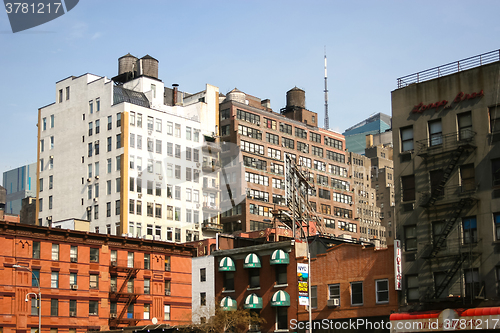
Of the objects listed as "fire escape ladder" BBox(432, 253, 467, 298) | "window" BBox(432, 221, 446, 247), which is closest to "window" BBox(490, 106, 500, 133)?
"window" BBox(432, 221, 446, 247)

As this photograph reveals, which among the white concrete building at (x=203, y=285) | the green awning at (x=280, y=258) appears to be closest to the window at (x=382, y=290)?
the green awning at (x=280, y=258)

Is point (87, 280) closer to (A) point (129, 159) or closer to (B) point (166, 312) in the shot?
(B) point (166, 312)

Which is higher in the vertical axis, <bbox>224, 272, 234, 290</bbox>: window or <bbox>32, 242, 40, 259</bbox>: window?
<bbox>32, 242, 40, 259</bbox>: window

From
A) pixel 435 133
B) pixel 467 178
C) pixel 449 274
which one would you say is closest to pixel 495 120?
pixel 467 178

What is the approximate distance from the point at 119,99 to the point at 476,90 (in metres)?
84.0

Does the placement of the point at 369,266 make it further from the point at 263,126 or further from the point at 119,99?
the point at 263,126

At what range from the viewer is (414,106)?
62375 mm

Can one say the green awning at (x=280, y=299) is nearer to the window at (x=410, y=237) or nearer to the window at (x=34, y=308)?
the window at (x=410, y=237)

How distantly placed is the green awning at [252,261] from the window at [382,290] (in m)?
13.7

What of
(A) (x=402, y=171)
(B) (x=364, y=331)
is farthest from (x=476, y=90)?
(B) (x=364, y=331)

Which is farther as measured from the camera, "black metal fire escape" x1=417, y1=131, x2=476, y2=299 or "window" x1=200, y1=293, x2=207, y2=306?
"window" x1=200, y1=293, x2=207, y2=306

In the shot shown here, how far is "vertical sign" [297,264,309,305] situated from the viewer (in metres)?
62.2

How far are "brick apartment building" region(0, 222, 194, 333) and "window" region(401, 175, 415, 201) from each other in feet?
92.5

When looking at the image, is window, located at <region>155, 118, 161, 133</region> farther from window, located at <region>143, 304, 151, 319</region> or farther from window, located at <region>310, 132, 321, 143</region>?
window, located at <region>143, 304, 151, 319</region>
